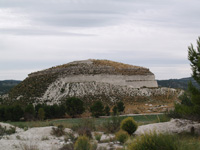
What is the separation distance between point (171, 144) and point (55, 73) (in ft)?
206

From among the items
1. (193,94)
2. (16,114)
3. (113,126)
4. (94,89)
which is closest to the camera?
(193,94)

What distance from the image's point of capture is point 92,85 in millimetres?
62438

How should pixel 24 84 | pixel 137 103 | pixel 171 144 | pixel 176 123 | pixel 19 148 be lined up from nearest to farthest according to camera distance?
pixel 171 144 < pixel 19 148 < pixel 176 123 < pixel 137 103 < pixel 24 84

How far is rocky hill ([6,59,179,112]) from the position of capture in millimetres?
59031

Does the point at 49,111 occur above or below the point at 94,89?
below

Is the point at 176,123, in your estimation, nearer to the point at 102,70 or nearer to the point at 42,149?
the point at 42,149

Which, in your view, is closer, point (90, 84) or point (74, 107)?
point (74, 107)

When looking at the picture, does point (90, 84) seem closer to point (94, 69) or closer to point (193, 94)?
point (94, 69)

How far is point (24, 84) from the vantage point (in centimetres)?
6788

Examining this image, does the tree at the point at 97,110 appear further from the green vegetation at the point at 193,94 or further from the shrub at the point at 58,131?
the green vegetation at the point at 193,94

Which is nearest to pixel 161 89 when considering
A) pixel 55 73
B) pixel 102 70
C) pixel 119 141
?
pixel 102 70

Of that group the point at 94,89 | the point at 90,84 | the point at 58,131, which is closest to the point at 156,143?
the point at 58,131

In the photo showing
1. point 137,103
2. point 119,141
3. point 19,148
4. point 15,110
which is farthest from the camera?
point 137,103

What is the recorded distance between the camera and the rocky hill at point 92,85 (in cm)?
5903
